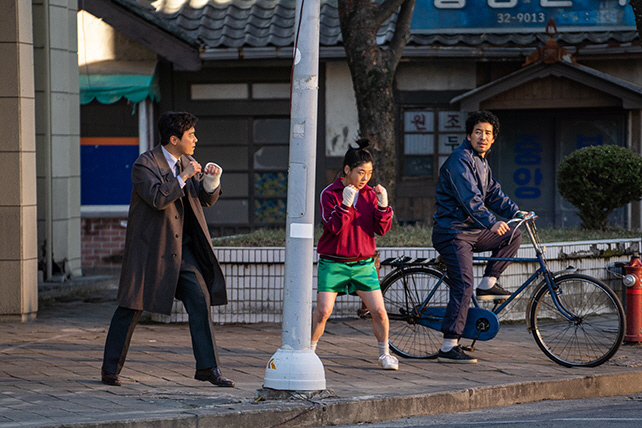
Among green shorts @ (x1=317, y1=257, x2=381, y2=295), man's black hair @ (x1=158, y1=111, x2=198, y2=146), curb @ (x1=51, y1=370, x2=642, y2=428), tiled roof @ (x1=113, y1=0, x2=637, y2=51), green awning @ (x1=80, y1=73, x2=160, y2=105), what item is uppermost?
tiled roof @ (x1=113, y1=0, x2=637, y2=51)

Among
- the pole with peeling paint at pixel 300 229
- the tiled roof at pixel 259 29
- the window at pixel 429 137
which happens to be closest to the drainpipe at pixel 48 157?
the tiled roof at pixel 259 29

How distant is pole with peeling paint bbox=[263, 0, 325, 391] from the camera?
19.9 feet

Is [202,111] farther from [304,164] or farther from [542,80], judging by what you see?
[304,164]

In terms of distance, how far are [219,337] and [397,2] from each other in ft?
14.5

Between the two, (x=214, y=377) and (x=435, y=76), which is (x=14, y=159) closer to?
(x=214, y=377)

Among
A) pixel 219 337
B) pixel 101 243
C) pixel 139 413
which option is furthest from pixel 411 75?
pixel 139 413

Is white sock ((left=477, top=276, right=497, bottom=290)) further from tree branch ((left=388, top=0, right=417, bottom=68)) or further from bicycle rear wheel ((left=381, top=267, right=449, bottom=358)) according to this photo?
tree branch ((left=388, top=0, right=417, bottom=68))

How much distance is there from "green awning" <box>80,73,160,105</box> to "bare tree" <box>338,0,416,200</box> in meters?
5.25

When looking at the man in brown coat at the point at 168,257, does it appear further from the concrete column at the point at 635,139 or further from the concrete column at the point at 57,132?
the concrete column at the point at 635,139

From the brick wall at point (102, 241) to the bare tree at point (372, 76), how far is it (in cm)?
630

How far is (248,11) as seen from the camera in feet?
52.1

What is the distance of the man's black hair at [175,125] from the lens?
6426 mm

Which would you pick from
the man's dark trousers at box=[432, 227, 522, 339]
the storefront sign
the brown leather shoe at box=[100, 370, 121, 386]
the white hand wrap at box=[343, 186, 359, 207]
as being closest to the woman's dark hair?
the white hand wrap at box=[343, 186, 359, 207]

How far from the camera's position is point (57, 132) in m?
11.9
